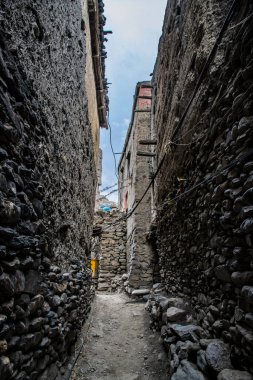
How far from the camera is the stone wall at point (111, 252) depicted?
896 cm

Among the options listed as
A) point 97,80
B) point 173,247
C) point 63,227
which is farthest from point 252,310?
point 97,80

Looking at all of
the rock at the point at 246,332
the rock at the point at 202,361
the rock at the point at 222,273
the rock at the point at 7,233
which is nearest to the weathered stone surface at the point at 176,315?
the rock at the point at 202,361

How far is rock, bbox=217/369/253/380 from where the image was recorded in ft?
5.29

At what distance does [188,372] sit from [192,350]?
216 millimetres

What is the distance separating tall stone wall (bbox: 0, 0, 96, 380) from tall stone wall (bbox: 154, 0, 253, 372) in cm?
157

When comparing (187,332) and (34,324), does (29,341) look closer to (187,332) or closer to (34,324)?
(34,324)

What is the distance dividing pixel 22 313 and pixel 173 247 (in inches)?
120

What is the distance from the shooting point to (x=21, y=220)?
1.72 metres

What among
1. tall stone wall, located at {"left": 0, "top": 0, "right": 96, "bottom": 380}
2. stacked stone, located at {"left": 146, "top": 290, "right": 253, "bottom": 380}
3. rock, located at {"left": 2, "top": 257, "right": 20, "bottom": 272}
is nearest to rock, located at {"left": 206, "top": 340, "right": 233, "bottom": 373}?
stacked stone, located at {"left": 146, "top": 290, "right": 253, "bottom": 380}

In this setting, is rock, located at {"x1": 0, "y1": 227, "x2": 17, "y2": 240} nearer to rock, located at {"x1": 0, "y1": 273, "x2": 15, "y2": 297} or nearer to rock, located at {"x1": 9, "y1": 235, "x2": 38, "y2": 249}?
rock, located at {"x1": 9, "y1": 235, "x2": 38, "y2": 249}

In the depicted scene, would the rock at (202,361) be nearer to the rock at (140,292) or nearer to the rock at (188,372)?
the rock at (188,372)

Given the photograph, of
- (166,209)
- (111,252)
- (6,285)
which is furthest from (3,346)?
(111,252)

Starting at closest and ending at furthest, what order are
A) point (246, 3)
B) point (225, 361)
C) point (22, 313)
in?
point (22, 313) < point (225, 361) < point (246, 3)

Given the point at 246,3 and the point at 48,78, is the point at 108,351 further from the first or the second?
the point at 246,3
